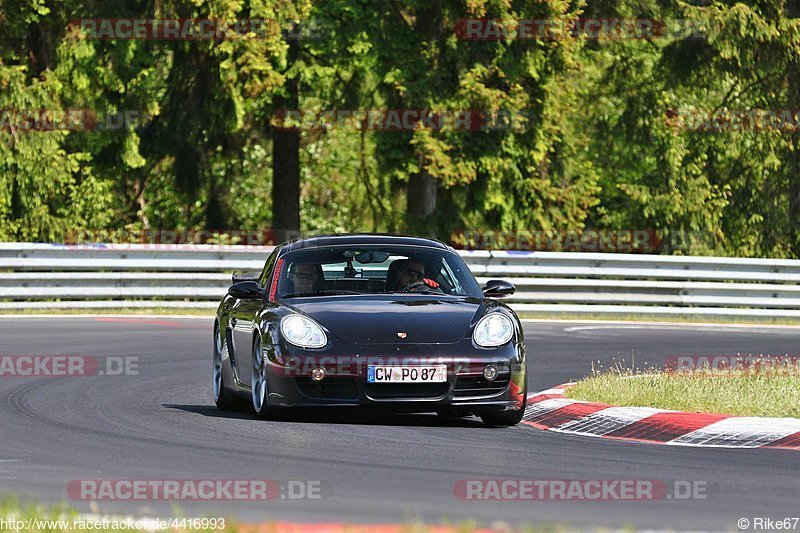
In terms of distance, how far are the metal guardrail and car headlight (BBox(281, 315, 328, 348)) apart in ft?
42.5

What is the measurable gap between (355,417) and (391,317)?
37.2 inches

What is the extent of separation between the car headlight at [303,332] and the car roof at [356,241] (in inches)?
58.0

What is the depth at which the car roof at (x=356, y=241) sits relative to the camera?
41.2 ft

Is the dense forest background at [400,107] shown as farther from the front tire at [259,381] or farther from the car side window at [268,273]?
the front tire at [259,381]

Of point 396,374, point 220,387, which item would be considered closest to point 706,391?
point 396,374

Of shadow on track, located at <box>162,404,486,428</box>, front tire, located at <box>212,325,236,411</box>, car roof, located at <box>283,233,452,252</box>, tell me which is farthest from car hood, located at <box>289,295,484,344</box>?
front tire, located at <box>212,325,236,411</box>

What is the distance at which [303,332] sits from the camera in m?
11.0

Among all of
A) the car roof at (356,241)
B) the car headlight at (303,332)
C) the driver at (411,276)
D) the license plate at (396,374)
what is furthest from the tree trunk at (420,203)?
the license plate at (396,374)

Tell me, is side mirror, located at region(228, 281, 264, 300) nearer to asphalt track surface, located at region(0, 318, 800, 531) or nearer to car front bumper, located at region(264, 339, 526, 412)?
asphalt track surface, located at region(0, 318, 800, 531)

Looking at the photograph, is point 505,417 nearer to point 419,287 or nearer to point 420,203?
point 419,287

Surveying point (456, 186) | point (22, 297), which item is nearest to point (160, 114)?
point (456, 186)

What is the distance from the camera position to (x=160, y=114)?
31984 millimetres

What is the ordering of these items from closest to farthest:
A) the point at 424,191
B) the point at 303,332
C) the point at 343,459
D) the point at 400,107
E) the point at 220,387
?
the point at 343,459 < the point at 303,332 < the point at 220,387 < the point at 400,107 < the point at 424,191

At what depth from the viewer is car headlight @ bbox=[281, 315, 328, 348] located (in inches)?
432
